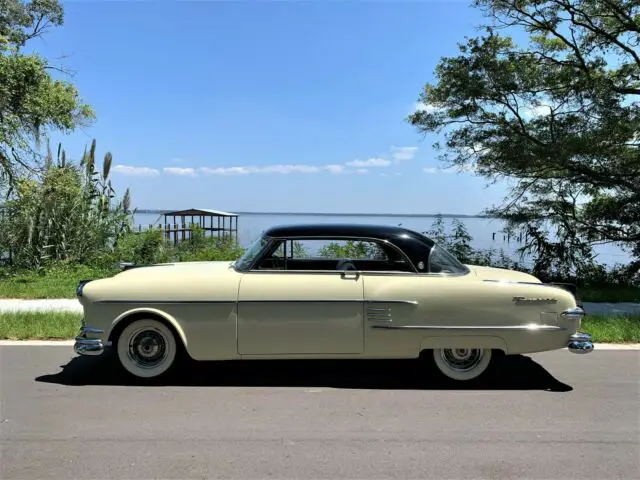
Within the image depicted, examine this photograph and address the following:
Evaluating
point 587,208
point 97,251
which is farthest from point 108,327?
point 587,208

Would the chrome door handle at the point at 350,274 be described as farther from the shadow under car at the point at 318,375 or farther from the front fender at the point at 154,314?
the front fender at the point at 154,314

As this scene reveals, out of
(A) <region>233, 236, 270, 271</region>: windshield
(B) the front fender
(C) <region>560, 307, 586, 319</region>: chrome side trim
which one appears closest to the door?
(A) <region>233, 236, 270, 271</region>: windshield

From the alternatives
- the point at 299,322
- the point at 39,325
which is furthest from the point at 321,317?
the point at 39,325

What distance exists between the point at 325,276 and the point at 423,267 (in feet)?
3.16

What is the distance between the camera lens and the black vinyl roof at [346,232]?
208 inches

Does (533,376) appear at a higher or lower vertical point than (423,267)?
lower

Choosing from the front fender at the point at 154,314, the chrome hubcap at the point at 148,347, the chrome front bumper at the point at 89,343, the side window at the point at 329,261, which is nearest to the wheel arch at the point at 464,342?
the side window at the point at 329,261

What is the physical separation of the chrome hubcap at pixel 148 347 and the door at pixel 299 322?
819 millimetres

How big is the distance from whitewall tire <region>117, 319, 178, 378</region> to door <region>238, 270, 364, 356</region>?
0.72 meters

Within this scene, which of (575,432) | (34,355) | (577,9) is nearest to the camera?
(575,432)

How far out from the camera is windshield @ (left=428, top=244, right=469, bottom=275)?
16.8 ft

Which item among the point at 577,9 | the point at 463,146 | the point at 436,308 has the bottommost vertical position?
the point at 436,308

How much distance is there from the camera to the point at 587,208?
512 inches

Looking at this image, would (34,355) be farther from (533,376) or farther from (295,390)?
(533,376)
